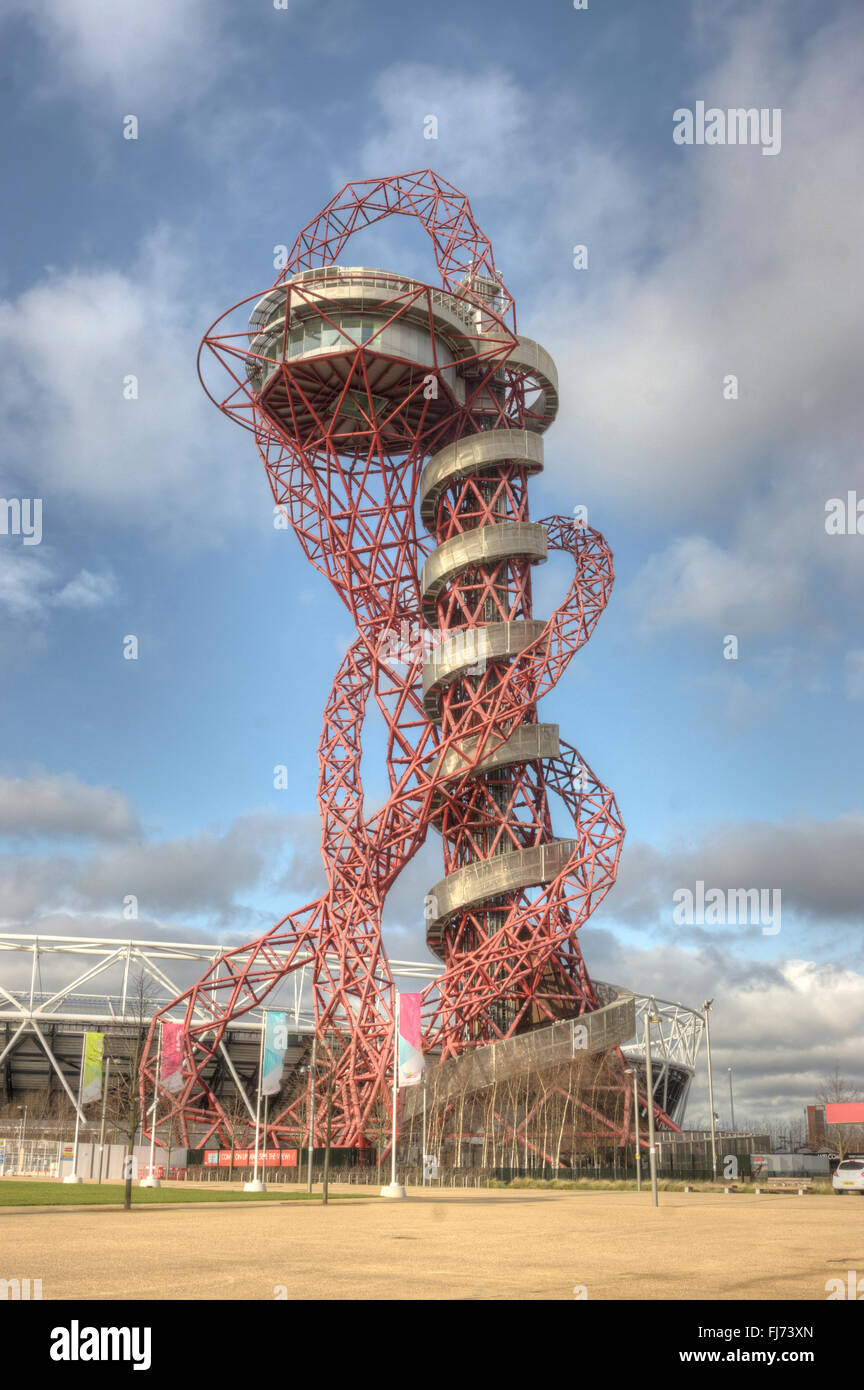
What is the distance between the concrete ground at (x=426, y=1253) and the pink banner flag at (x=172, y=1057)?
88.1ft

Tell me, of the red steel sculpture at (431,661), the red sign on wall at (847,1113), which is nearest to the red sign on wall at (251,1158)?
the red steel sculpture at (431,661)

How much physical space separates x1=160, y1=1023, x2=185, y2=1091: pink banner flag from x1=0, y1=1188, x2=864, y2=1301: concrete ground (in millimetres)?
26864

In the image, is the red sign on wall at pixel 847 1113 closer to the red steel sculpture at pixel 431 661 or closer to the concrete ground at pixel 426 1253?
the red steel sculpture at pixel 431 661

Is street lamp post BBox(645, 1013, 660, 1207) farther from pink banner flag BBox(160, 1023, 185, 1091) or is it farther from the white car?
pink banner flag BBox(160, 1023, 185, 1091)

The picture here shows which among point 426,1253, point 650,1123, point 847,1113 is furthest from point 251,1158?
point 847,1113

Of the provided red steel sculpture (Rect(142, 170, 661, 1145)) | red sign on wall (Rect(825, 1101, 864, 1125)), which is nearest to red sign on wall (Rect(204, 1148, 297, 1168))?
red steel sculpture (Rect(142, 170, 661, 1145))

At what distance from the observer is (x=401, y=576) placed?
6519 cm

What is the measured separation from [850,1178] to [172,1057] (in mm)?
29532

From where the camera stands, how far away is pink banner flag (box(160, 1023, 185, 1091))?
56.1m

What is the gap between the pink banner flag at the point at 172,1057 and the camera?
56094 mm

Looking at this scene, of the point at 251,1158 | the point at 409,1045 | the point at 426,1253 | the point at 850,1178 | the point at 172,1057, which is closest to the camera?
the point at 426,1253

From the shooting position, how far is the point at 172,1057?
57.1 m

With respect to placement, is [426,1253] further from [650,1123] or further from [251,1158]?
[251,1158]
